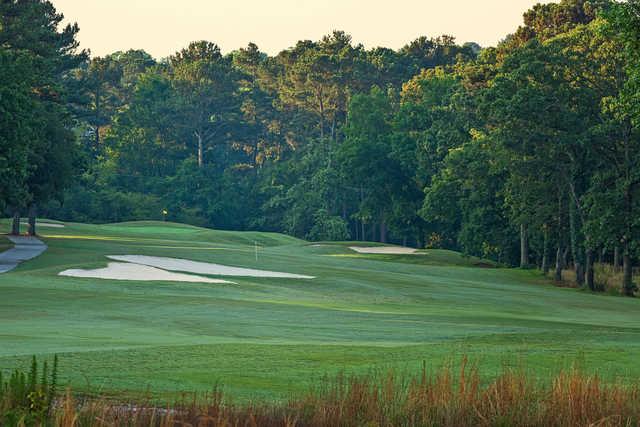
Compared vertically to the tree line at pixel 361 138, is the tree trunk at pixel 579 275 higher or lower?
lower

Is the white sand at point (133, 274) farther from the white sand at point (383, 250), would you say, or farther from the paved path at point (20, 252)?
the white sand at point (383, 250)

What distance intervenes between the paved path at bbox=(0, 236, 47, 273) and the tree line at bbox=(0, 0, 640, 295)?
266 cm

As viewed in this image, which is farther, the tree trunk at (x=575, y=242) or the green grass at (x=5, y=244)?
the green grass at (x=5, y=244)

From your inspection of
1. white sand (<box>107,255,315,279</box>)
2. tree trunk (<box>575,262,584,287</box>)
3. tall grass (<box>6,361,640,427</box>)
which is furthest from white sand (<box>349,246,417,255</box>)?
tall grass (<box>6,361,640,427</box>)

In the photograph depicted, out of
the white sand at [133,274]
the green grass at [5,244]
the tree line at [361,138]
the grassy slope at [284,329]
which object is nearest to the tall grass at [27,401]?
the grassy slope at [284,329]

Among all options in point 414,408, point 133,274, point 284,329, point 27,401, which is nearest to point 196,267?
point 133,274

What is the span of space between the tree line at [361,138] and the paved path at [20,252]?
8.71 feet

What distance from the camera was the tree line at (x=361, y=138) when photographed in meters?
50.5

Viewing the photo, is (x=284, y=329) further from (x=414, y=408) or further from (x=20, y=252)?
(x=20, y=252)

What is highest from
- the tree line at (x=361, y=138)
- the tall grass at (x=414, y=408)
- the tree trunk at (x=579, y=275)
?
the tree line at (x=361, y=138)

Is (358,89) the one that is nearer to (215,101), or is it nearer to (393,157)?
(215,101)

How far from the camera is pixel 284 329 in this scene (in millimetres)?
23438

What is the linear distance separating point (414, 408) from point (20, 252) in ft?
151

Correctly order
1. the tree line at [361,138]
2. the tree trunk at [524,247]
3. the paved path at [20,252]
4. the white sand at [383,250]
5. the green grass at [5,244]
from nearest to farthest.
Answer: the paved path at [20,252]
the tree line at [361,138]
the green grass at [5,244]
the tree trunk at [524,247]
the white sand at [383,250]
